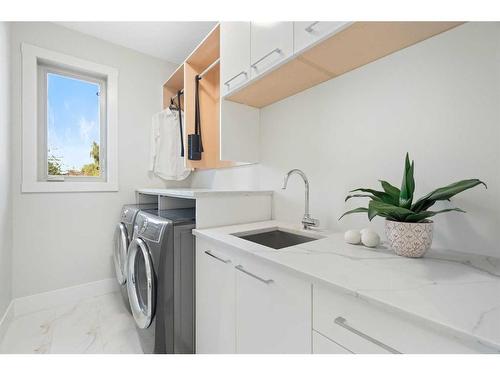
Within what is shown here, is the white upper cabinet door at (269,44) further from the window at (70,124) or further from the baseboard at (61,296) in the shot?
the baseboard at (61,296)

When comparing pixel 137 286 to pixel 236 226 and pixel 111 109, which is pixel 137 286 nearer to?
pixel 236 226

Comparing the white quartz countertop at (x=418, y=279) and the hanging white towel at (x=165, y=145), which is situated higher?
the hanging white towel at (x=165, y=145)

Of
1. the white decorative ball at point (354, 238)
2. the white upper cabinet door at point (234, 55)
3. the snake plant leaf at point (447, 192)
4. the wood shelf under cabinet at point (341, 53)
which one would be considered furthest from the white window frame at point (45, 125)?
the snake plant leaf at point (447, 192)

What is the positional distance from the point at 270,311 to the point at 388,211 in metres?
0.54

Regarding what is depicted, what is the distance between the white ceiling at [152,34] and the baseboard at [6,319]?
238 cm

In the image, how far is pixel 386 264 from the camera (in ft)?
2.35

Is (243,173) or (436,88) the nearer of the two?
(436,88)

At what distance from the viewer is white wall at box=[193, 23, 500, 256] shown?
788 millimetres

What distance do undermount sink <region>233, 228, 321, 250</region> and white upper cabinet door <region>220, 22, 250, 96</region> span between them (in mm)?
889

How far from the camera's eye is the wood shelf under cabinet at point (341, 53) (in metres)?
0.84

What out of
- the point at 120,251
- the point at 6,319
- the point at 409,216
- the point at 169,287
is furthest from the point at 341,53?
the point at 6,319

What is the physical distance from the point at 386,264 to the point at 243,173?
51.9 inches
